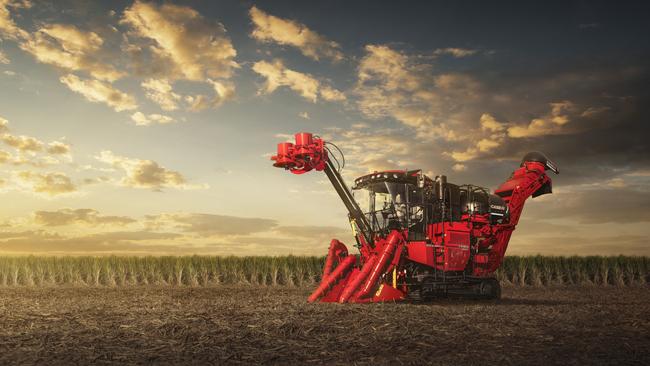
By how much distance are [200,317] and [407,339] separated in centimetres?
367

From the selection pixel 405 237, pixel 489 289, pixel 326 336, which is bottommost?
pixel 326 336

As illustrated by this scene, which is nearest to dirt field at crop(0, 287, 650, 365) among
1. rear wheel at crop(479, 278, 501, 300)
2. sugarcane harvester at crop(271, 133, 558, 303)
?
sugarcane harvester at crop(271, 133, 558, 303)

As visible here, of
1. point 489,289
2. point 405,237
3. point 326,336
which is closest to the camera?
point 326,336

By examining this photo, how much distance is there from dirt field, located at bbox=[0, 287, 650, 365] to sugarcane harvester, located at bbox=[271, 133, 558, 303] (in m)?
1.80

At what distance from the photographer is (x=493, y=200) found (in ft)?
47.8

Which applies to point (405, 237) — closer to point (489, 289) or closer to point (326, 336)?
point (489, 289)

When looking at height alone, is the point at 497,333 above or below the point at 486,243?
below

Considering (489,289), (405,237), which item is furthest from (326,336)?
(489,289)

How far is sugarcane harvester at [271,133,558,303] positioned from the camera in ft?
39.8

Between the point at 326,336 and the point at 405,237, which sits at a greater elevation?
the point at 405,237

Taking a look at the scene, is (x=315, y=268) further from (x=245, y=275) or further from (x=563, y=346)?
(x=563, y=346)

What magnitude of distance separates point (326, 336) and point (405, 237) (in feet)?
17.7

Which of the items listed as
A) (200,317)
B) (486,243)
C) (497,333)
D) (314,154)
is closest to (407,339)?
(497,333)

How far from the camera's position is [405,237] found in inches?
504
